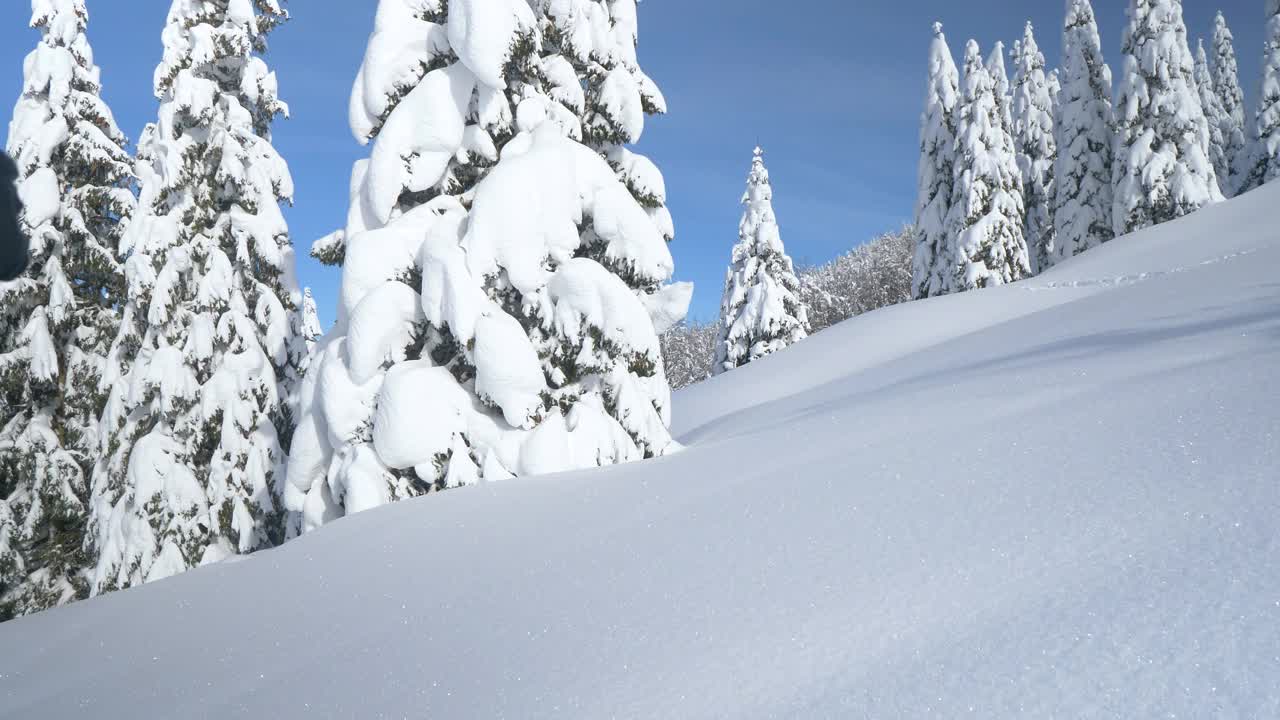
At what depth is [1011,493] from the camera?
279cm

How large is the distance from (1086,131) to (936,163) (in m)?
5.92

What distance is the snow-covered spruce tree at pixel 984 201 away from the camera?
81.1ft

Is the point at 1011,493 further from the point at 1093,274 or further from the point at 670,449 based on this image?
the point at 1093,274

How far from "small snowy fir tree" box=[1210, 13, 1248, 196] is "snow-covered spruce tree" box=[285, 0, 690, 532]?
45.2 meters

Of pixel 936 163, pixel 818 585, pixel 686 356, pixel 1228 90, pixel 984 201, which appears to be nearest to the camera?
pixel 818 585

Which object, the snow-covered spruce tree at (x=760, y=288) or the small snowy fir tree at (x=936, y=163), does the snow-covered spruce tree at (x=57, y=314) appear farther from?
the small snowy fir tree at (x=936, y=163)

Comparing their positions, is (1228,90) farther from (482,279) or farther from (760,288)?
(482,279)

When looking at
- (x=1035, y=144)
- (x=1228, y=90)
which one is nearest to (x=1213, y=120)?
(x=1228, y=90)

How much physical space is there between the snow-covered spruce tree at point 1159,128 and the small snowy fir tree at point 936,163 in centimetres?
545

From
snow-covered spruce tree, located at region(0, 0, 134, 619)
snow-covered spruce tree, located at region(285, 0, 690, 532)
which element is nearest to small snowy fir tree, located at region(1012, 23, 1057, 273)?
snow-covered spruce tree, located at region(285, 0, 690, 532)

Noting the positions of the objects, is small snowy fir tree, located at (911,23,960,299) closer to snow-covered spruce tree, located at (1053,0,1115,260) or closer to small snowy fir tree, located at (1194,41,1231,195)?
snow-covered spruce tree, located at (1053,0,1115,260)

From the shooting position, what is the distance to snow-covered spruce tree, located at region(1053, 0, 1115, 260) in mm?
27766

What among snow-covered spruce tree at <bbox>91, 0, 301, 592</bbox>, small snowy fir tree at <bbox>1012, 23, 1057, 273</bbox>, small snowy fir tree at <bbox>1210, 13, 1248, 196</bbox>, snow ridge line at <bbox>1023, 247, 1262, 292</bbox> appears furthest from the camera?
small snowy fir tree at <bbox>1210, 13, 1248, 196</bbox>

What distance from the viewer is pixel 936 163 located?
2772 centimetres
